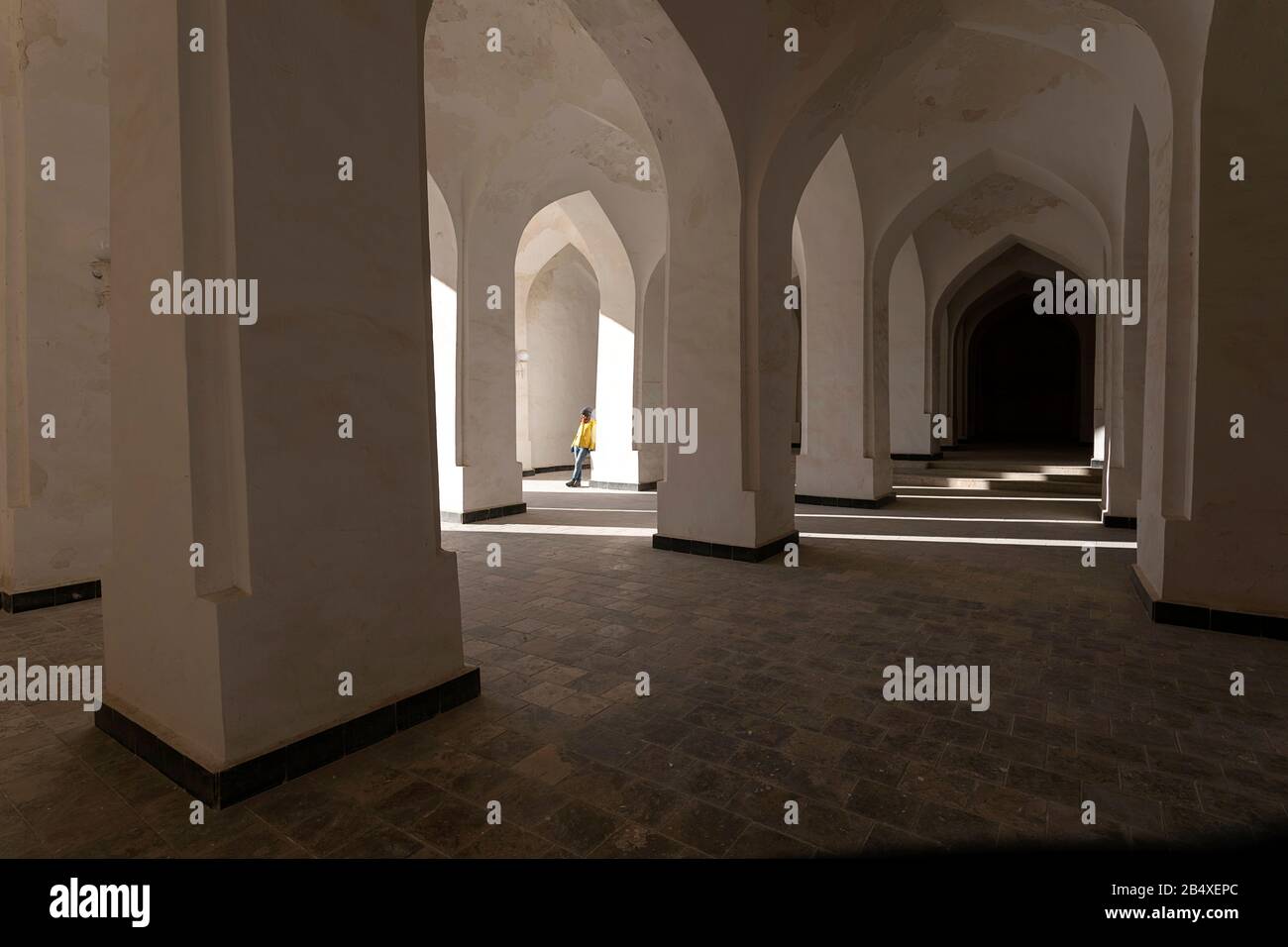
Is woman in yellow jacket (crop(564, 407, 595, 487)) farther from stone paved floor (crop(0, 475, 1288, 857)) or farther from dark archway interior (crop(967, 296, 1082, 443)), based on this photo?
dark archway interior (crop(967, 296, 1082, 443))

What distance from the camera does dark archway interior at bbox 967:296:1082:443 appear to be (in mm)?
28719

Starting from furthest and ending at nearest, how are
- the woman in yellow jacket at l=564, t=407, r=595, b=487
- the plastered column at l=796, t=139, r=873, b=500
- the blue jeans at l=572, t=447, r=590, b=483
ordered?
the blue jeans at l=572, t=447, r=590, b=483 → the woman in yellow jacket at l=564, t=407, r=595, b=487 → the plastered column at l=796, t=139, r=873, b=500

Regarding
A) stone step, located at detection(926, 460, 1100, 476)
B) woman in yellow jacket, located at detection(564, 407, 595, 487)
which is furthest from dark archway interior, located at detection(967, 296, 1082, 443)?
woman in yellow jacket, located at detection(564, 407, 595, 487)

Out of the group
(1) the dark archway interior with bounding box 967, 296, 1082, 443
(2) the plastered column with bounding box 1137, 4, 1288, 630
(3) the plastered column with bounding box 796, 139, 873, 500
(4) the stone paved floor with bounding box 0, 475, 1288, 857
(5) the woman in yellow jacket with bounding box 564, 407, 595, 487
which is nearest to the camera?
(4) the stone paved floor with bounding box 0, 475, 1288, 857

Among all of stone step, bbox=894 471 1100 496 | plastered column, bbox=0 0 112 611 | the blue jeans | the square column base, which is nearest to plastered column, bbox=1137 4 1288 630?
the square column base

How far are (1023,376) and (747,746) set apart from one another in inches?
1219

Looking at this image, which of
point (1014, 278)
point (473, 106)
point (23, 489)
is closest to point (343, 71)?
point (23, 489)

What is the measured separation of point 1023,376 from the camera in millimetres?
29609

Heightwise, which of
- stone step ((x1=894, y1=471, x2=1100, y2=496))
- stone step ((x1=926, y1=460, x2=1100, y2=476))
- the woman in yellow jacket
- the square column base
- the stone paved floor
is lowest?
the stone paved floor

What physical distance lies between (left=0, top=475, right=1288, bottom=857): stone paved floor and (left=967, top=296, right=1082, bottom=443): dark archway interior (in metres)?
26.3

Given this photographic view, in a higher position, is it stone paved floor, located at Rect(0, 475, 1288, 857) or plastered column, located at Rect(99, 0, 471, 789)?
plastered column, located at Rect(99, 0, 471, 789)

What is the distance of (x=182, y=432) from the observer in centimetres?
287

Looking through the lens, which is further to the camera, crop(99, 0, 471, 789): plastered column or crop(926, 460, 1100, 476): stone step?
crop(926, 460, 1100, 476): stone step
